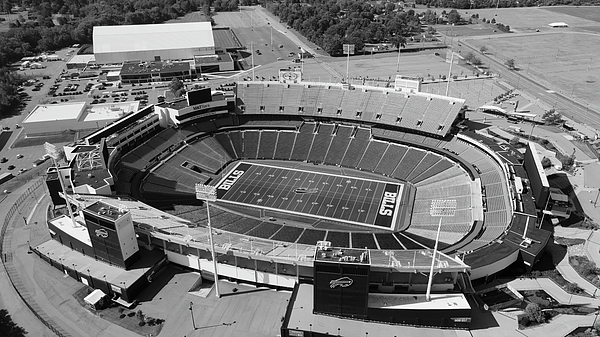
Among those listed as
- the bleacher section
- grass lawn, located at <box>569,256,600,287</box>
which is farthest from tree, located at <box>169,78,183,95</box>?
grass lawn, located at <box>569,256,600,287</box>

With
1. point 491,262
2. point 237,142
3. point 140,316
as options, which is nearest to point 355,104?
point 237,142

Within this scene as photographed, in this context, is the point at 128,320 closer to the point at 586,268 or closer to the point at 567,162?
the point at 586,268

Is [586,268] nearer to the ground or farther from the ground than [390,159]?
nearer to the ground

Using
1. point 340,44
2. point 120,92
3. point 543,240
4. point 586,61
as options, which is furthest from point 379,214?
point 586,61

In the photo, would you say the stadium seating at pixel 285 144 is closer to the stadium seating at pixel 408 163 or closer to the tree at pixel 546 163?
the stadium seating at pixel 408 163

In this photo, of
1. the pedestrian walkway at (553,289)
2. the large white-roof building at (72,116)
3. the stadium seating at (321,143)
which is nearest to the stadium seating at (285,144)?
the stadium seating at (321,143)

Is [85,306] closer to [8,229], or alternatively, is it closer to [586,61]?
[8,229]
